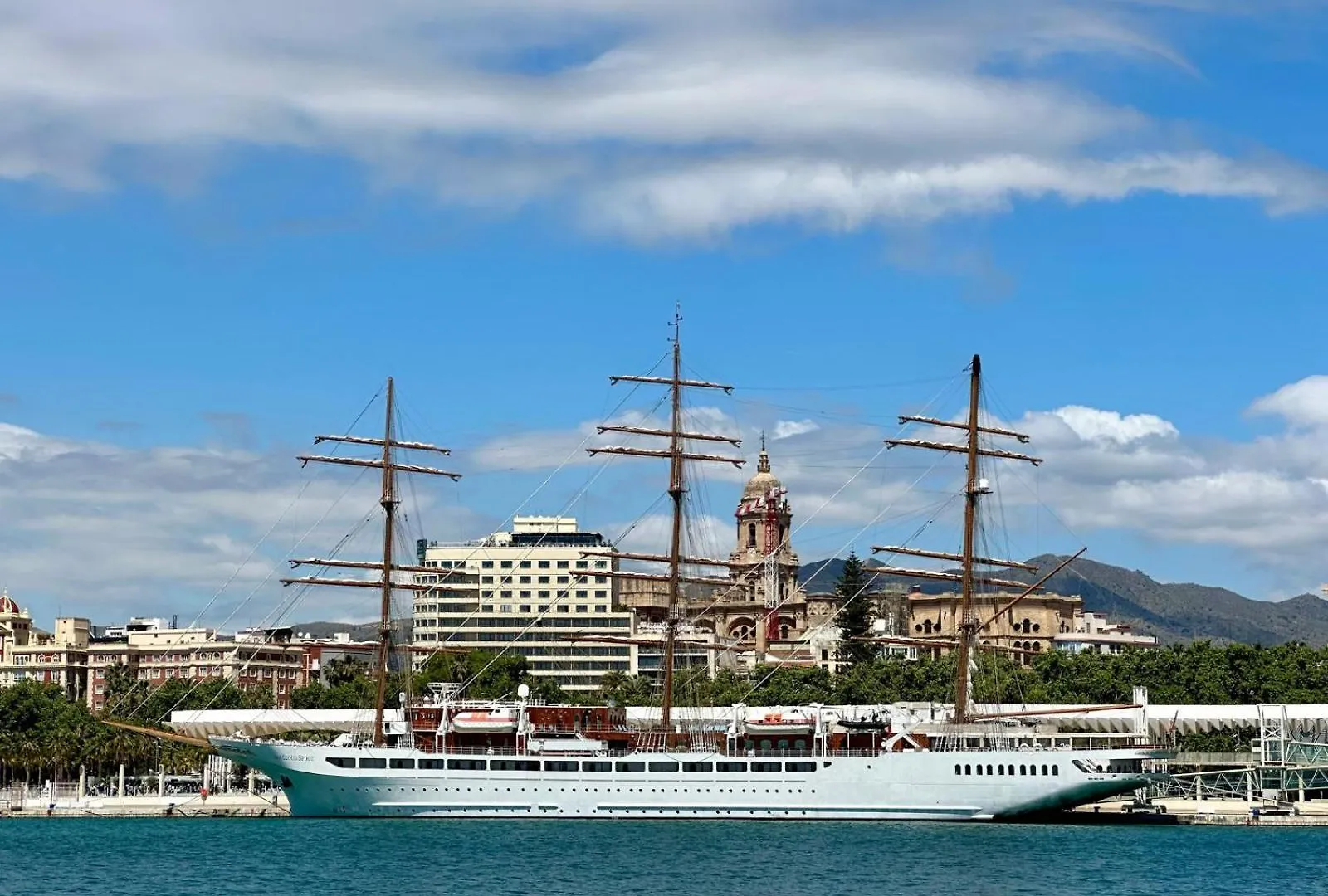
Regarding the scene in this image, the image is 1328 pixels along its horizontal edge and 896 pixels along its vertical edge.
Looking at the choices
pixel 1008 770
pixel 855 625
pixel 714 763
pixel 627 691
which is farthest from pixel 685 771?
pixel 855 625

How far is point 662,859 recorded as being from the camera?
270 ft

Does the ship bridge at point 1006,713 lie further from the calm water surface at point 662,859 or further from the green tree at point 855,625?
the green tree at point 855,625

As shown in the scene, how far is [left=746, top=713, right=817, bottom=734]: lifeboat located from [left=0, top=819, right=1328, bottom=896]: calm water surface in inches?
193

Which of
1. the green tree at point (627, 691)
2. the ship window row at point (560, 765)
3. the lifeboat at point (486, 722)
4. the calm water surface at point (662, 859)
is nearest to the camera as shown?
the calm water surface at point (662, 859)

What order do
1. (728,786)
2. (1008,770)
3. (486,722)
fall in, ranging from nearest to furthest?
(1008,770)
(728,786)
(486,722)

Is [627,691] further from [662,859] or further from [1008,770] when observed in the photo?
[662,859]

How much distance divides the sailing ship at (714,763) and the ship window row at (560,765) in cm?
7

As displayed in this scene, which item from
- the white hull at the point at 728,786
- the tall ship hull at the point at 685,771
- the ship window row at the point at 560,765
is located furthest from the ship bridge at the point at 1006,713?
the white hull at the point at 728,786

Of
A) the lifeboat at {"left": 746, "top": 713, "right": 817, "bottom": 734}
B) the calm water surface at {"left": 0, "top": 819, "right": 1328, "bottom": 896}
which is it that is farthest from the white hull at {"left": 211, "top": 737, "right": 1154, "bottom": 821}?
the calm water surface at {"left": 0, "top": 819, "right": 1328, "bottom": 896}

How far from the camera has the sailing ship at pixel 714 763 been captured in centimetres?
10112

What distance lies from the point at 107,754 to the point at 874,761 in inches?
2561

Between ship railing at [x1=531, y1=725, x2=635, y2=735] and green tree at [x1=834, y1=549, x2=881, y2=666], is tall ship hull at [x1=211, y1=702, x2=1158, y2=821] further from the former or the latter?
green tree at [x1=834, y1=549, x2=881, y2=666]

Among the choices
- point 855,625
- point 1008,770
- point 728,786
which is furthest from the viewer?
point 855,625

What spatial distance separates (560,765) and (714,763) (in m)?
7.75
